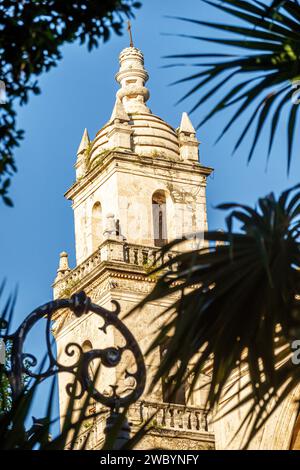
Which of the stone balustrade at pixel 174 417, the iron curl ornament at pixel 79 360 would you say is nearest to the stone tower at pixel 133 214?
the stone balustrade at pixel 174 417

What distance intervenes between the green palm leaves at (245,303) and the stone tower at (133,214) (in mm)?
24245

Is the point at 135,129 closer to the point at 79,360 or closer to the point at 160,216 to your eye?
the point at 160,216

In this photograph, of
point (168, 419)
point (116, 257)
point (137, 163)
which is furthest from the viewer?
point (137, 163)

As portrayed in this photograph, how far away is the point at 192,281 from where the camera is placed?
9898mm

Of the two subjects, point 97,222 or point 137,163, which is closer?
point 137,163

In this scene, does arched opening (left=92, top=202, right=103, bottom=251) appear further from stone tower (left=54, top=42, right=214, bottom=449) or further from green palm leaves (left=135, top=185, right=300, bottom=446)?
green palm leaves (left=135, top=185, right=300, bottom=446)

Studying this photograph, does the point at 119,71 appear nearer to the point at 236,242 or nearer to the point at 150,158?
the point at 150,158

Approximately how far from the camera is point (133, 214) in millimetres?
37188

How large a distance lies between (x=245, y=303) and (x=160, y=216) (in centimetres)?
2878

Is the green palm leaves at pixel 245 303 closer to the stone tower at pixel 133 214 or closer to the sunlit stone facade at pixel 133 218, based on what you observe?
the sunlit stone facade at pixel 133 218

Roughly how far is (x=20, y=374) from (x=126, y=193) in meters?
27.8

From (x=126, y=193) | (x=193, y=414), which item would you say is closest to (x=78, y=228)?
(x=126, y=193)

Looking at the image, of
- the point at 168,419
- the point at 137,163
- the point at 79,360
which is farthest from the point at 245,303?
the point at 137,163

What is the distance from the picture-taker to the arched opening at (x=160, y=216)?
125ft
